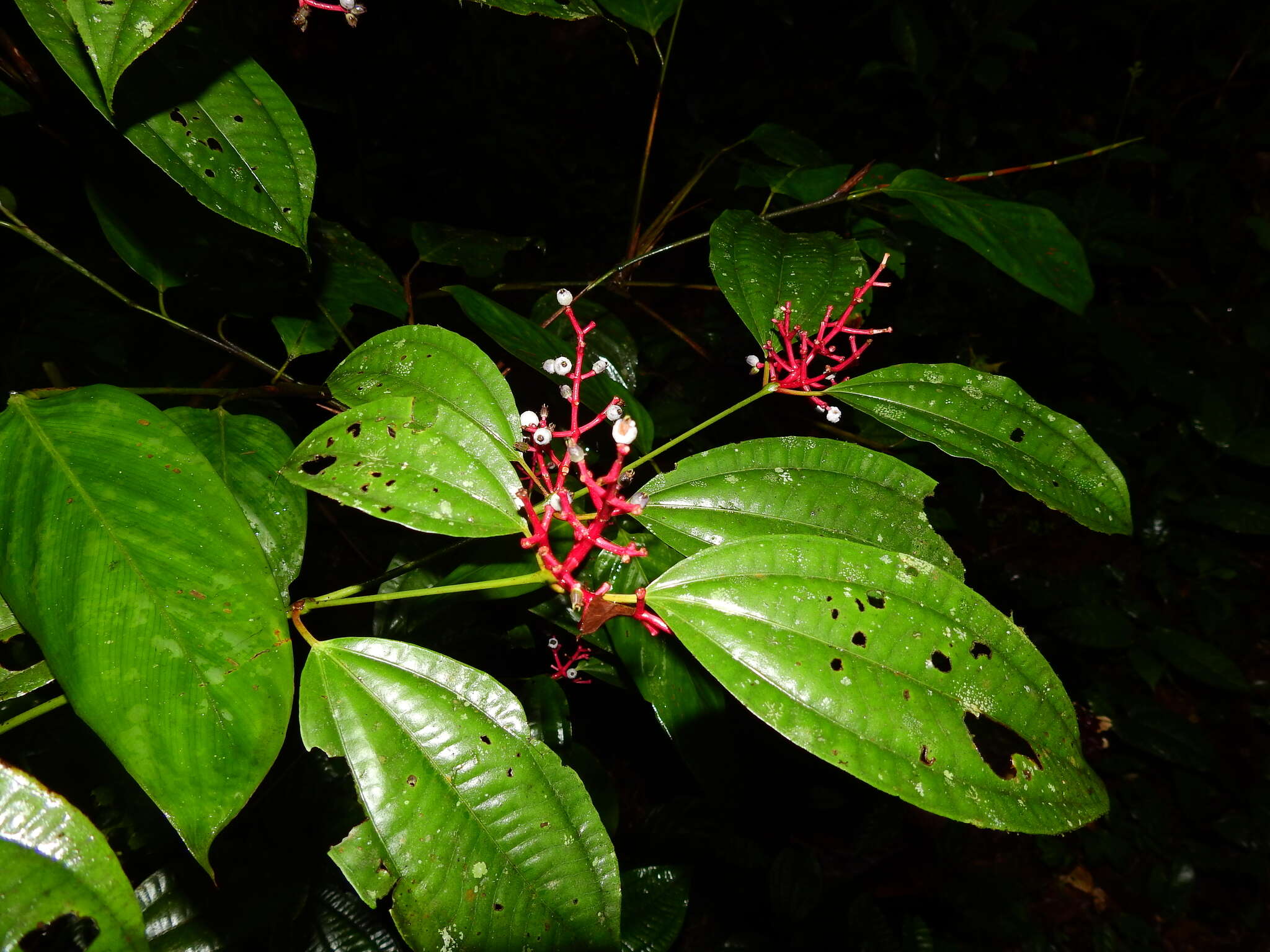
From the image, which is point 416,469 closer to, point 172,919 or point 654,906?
point 172,919

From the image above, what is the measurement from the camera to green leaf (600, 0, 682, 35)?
4.14ft

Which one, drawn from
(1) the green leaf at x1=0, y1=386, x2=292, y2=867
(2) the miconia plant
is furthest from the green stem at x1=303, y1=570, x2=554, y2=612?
(1) the green leaf at x1=0, y1=386, x2=292, y2=867

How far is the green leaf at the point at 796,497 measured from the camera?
31.1 inches

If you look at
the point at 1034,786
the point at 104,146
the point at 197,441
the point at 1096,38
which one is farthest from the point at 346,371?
the point at 1096,38

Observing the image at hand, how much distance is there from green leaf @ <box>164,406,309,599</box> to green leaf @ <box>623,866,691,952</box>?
1.17 m

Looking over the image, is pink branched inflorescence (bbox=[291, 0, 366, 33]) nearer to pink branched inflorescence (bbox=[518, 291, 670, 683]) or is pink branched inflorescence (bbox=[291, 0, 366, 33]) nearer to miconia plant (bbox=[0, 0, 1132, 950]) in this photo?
miconia plant (bbox=[0, 0, 1132, 950])

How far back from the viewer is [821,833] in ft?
7.58

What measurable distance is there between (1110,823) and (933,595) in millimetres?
2667

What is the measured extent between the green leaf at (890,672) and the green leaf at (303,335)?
0.72 m

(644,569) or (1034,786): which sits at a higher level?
(1034,786)

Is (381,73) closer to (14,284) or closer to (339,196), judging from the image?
(339,196)

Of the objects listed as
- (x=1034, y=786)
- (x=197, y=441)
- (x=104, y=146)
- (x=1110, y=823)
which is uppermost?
(x=104, y=146)

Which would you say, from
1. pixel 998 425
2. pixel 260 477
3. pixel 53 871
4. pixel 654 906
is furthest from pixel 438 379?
pixel 654 906

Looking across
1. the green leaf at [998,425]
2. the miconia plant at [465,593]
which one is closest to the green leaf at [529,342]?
the miconia plant at [465,593]
